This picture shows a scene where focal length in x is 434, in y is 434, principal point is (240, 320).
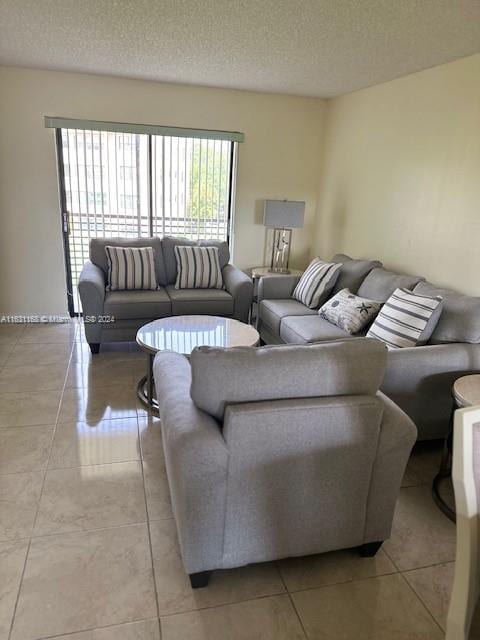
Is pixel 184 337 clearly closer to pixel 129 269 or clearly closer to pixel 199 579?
pixel 129 269

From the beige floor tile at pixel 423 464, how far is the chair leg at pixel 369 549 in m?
0.55

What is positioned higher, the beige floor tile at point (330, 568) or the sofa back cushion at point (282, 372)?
the sofa back cushion at point (282, 372)

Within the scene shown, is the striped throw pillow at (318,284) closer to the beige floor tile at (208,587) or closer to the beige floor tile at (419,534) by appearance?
the beige floor tile at (419,534)

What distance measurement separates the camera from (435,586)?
5.57ft

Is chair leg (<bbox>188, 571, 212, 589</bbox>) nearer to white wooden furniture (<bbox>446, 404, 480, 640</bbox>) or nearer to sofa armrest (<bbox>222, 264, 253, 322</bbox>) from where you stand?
white wooden furniture (<bbox>446, 404, 480, 640</bbox>)

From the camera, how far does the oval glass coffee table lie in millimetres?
2746

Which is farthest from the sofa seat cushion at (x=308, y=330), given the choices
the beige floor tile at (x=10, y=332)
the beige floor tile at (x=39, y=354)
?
the beige floor tile at (x=10, y=332)

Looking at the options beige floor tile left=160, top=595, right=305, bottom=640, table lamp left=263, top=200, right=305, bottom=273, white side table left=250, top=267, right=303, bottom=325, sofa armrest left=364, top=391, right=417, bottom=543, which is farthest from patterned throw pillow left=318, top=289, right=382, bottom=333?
beige floor tile left=160, top=595, right=305, bottom=640

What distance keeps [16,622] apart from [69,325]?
3.32 m

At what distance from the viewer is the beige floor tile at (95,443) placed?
2369 millimetres

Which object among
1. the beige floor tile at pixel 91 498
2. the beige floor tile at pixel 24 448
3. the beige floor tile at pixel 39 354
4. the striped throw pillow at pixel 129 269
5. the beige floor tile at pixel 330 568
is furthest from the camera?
the striped throw pillow at pixel 129 269

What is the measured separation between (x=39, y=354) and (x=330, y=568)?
2.95 m

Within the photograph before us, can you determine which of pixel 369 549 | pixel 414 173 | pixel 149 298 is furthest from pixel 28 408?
pixel 414 173

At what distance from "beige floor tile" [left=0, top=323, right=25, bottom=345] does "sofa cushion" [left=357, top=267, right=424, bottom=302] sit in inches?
124
